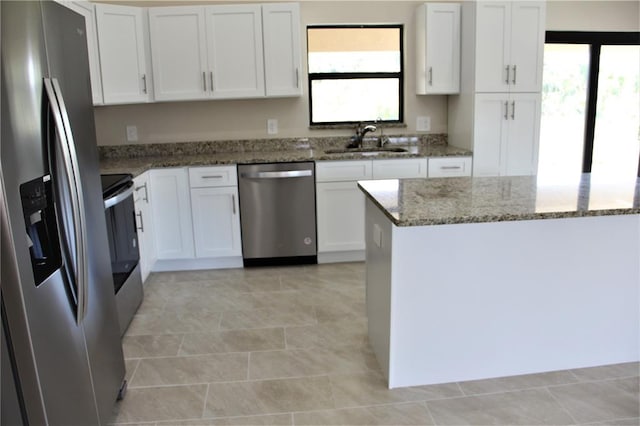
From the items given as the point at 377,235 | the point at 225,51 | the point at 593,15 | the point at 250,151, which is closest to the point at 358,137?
the point at 250,151

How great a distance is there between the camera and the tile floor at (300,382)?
79.5 inches

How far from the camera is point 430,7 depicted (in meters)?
3.94

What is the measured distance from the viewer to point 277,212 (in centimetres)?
381

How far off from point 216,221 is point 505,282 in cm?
234

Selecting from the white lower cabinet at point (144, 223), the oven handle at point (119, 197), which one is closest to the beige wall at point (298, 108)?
the white lower cabinet at point (144, 223)

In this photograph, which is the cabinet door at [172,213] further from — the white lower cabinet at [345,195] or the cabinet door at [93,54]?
the white lower cabinet at [345,195]

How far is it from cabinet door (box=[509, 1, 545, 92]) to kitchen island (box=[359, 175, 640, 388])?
1.82 meters

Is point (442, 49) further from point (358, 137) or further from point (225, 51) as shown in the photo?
point (225, 51)

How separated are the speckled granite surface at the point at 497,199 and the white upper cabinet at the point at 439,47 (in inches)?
65.6

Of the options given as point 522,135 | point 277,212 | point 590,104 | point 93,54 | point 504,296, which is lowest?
point 504,296

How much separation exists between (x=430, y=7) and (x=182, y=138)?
2375 millimetres

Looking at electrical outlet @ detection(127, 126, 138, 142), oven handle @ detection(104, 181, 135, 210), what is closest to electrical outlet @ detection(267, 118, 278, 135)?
electrical outlet @ detection(127, 126, 138, 142)

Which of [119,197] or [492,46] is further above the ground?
[492,46]

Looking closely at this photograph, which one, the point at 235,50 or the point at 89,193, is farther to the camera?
the point at 235,50
